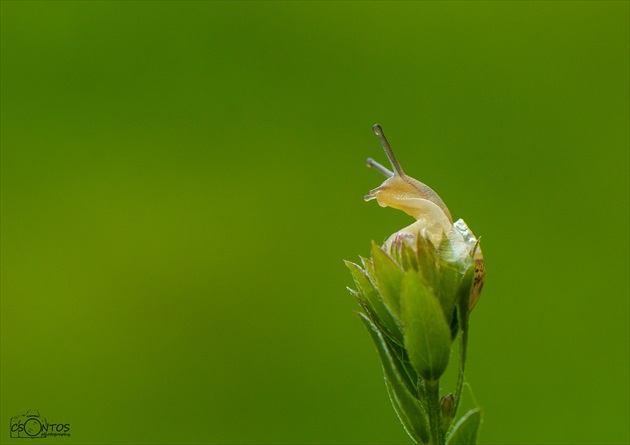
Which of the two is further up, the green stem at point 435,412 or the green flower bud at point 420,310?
the green flower bud at point 420,310

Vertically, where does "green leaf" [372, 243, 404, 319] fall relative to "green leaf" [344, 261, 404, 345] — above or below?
above

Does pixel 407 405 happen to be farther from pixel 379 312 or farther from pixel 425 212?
pixel 425 212

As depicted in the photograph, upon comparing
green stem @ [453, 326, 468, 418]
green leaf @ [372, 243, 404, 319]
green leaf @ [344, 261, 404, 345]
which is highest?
green leaf @ [372, 243, 404, 319]

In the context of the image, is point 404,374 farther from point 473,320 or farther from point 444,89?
point 444,89

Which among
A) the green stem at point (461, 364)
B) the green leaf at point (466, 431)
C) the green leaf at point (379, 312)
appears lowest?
the green leaf at point (466, 431)
